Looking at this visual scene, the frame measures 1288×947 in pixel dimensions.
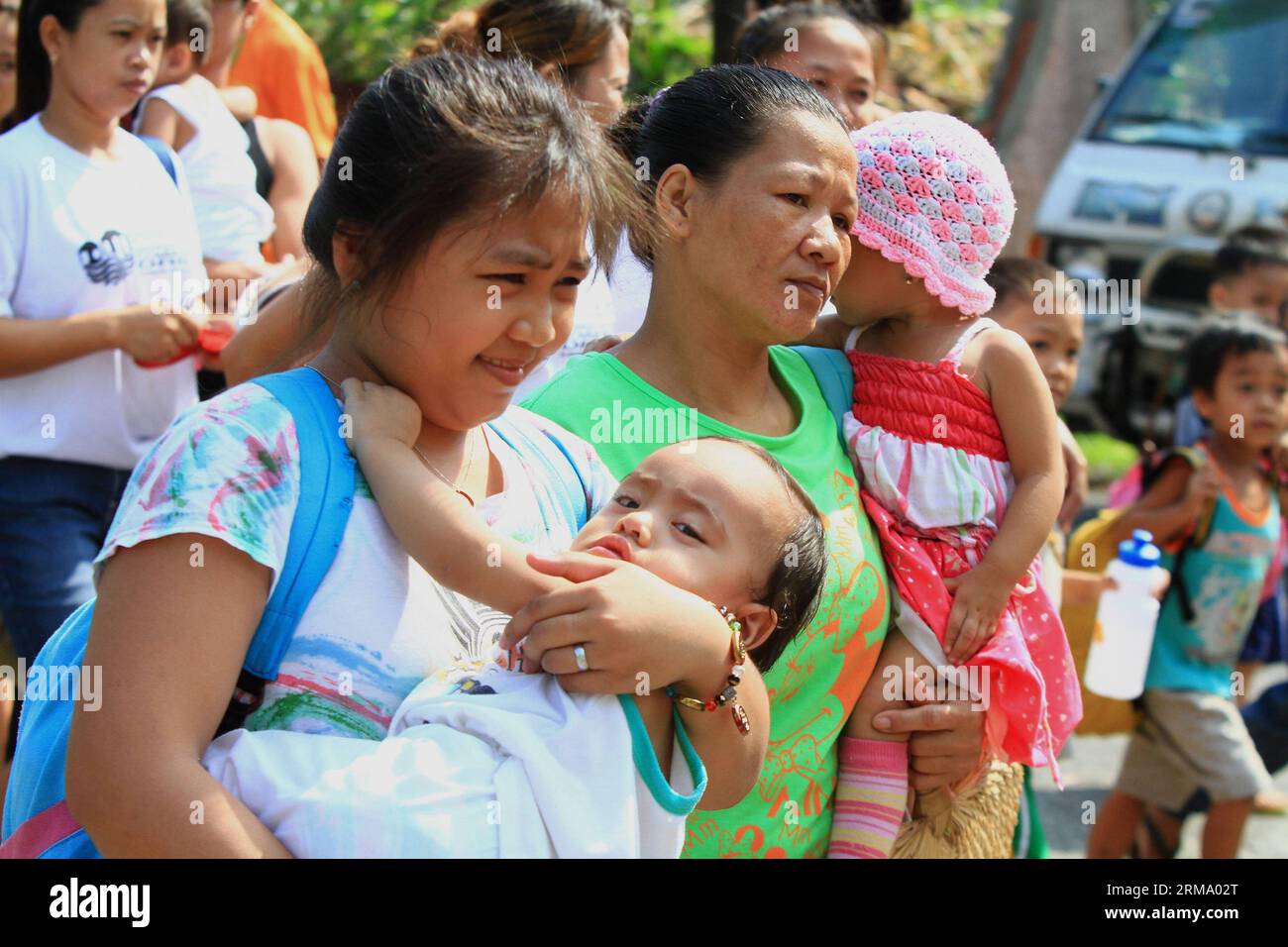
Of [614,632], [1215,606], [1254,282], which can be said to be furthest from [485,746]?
[1254,282]

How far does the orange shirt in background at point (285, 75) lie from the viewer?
5.29 metres

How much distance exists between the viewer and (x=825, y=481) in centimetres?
250

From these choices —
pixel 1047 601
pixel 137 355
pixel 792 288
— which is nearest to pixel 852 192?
pixel 792 288

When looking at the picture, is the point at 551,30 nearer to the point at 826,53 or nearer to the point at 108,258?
the point at 826,53

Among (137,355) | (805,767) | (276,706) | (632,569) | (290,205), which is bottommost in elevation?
(805,767)

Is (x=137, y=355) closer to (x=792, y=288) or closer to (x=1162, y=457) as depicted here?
(x=792, y=288)

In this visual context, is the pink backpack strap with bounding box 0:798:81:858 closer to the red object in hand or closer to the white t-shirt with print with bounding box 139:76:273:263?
the red object in hand

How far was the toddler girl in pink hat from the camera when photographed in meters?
2.55

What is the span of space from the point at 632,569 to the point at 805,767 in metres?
0.76

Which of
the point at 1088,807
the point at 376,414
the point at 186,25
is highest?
the point at 186,25

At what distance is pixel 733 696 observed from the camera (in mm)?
1877

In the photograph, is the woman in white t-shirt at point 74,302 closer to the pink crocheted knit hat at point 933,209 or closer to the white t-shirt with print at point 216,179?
the white t-shirt with print at point 216,179

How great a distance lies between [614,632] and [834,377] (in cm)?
115

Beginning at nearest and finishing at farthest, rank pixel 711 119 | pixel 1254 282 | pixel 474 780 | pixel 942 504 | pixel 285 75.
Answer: pixel 474 780 → pixel 711 119 → pixel 942 504 → pixel 285 75 → pixel 1254 282
